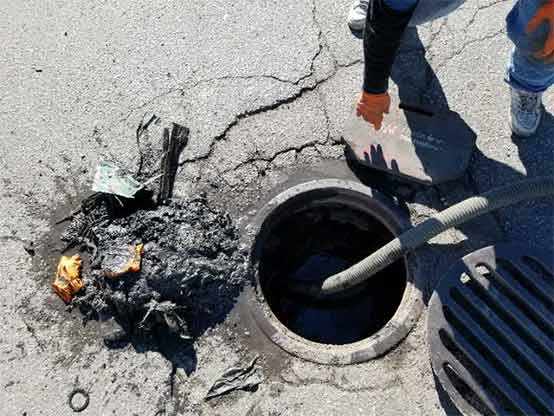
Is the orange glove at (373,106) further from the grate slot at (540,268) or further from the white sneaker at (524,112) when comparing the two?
the grate slot at (540,268)

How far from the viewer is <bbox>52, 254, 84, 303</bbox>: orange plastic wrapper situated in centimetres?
272

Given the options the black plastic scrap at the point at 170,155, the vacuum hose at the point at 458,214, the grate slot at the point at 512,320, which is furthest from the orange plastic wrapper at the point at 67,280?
the grate slot at the point at 512,320

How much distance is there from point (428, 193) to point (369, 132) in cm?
40

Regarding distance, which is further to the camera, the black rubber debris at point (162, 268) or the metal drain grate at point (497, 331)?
the black rubber debris at point (162, 268)

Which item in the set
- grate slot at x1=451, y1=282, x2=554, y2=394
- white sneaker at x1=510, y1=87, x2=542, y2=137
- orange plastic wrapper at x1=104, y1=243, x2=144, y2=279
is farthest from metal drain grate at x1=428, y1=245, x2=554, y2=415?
orange plastic wrapper at x1=104, y1=243, x2=144, y2=279

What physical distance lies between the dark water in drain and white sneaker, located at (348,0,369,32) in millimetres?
972

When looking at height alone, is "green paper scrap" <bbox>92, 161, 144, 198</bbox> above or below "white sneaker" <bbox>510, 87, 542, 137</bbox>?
above

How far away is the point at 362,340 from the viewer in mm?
2715

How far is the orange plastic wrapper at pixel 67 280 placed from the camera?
2719 mm

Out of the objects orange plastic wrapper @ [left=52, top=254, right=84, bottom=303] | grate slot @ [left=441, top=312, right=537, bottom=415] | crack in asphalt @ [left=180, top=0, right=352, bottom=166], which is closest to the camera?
grate slot @ [left=441, top=312, right=537, bottom=415]

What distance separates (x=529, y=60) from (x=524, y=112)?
0.27 metres

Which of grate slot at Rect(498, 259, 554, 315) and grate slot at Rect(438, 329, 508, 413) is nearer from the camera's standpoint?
grate slot at Rect(438, 329, 508, 413)

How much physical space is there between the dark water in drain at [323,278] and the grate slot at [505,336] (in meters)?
0.45

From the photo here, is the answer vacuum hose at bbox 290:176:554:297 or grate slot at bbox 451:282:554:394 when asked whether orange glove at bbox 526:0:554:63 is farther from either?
grate slot at bbox 451:282:554:394
